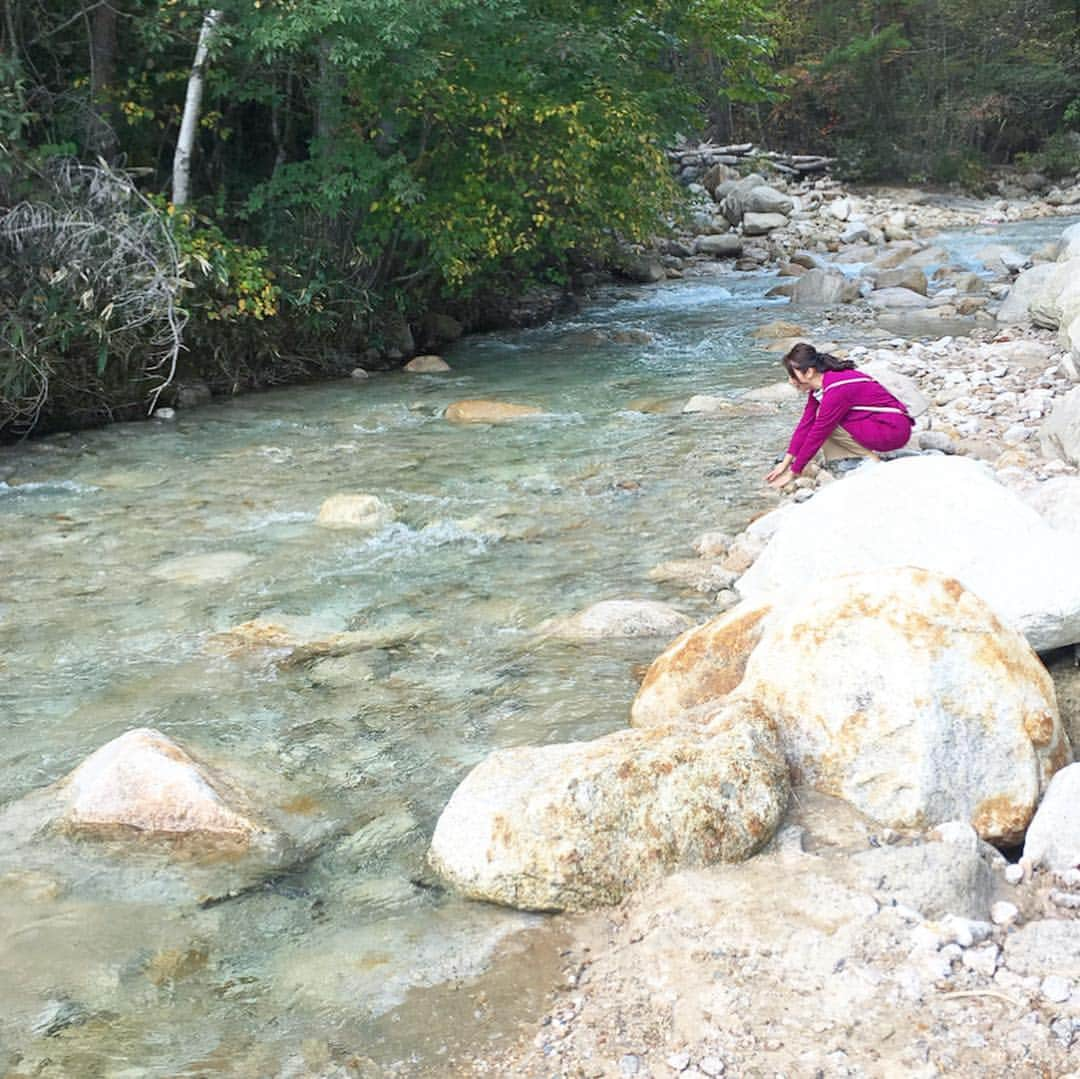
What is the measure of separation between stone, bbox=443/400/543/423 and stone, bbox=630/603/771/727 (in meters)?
5.58

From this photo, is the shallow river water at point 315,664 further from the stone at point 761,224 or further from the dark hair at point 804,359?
the stone at point 761,224

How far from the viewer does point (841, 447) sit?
24.4ft

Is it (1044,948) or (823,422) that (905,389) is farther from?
(1044,948)

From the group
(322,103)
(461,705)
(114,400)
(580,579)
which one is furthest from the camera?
(322,103)

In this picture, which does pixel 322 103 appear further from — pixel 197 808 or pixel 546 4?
pixel 197 808

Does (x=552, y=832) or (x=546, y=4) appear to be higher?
(x=546, y=4)

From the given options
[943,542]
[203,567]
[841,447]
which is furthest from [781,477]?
[203,567]

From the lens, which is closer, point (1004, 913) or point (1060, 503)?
point (1004, 913)

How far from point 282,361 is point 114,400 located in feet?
6.33

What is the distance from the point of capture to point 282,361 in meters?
11.4

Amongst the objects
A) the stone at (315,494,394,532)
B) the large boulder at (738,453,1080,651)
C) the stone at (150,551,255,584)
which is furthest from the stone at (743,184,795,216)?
the large boulder at (738,453,1080,651)

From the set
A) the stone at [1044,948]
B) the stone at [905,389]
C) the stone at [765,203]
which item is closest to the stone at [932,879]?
the stone at [1044,948]

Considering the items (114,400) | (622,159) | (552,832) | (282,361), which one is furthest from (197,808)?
(622,159)

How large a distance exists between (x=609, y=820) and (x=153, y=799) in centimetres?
137
